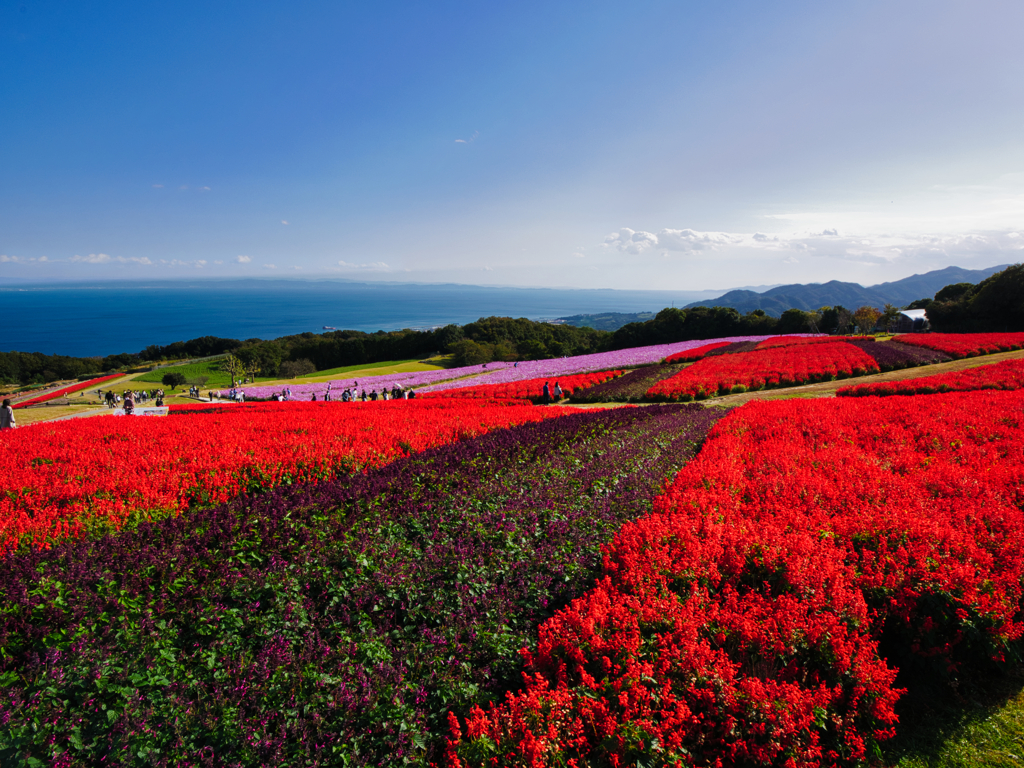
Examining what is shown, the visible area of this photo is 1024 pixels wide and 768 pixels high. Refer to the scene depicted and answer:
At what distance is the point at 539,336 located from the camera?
84375 mm

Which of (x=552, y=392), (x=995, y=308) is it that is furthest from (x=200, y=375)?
(x=995, y=308)

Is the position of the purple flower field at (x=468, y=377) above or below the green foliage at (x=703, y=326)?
below

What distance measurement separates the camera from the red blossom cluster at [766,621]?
8.46 feet

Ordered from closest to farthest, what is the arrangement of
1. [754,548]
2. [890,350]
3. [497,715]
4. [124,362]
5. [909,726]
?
[497,715]
[909,726]
[754,548]
[890,350]
[124,362]

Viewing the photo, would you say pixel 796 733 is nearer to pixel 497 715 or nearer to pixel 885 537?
pixel 497 715

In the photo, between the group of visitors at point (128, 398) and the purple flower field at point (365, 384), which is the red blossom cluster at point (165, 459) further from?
the purple flower field at point (365, 384)

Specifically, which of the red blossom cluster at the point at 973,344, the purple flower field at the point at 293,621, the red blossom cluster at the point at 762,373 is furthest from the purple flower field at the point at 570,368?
the purple flower field at the point at 293,621

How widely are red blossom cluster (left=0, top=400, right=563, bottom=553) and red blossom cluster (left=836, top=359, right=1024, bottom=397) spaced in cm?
1487

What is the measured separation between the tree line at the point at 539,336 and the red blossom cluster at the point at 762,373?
22.0 metres

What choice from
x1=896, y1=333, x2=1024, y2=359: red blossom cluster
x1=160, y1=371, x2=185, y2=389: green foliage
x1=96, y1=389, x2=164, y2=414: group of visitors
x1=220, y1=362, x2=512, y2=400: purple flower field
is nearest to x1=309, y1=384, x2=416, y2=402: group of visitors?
x1=220, y1=362, x2=512, y2=400: purple flower field

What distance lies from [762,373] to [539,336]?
205 feet

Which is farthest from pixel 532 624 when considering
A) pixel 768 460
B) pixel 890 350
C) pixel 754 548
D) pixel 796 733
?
pixel 890 350

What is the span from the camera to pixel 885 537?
426cm

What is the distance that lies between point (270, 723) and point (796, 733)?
10.2ft
